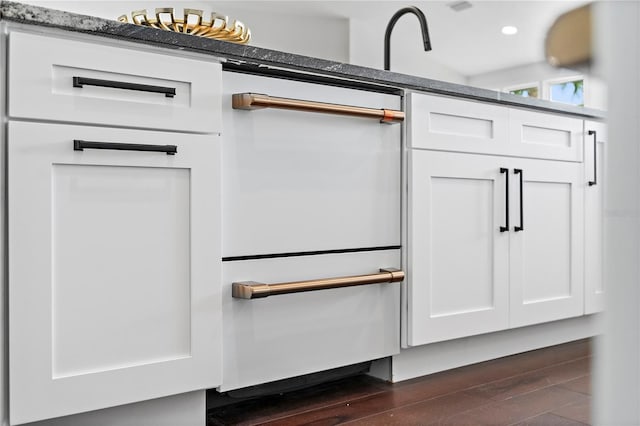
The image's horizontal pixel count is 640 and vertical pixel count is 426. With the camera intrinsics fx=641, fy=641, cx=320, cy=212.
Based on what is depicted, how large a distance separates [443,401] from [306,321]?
458 mm

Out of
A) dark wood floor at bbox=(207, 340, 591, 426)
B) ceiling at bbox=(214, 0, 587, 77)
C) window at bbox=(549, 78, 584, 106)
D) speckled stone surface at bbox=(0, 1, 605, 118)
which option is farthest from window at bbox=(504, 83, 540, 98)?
dark wood floor at bbox=(207, 340, 591, 426)

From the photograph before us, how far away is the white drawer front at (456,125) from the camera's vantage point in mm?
1995

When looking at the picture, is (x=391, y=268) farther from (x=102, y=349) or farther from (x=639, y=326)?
(x=639, y=326)

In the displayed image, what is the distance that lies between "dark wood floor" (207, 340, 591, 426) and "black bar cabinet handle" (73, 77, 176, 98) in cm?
83

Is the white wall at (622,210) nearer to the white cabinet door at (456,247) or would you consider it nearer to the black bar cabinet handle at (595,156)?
the white cabinet door at (456,247)

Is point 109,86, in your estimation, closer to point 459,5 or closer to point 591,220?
point 591,220

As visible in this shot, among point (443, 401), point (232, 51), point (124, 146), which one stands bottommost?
point (443, 401)

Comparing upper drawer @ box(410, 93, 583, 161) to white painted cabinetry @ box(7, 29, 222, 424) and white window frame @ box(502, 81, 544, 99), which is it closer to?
white painted cabinetry @ box(7, 29, 222, 424)

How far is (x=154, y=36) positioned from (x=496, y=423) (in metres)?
1.25

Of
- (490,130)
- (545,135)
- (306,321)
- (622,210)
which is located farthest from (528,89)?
(622,210)

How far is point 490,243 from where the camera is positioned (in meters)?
2.20

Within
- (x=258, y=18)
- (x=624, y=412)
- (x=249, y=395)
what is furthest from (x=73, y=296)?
(x=258, y=18)

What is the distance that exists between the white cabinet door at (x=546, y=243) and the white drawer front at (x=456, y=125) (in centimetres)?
16

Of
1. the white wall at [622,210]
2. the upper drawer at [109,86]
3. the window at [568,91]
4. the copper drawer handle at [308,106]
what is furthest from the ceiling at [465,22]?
the white wall at [622,210]
